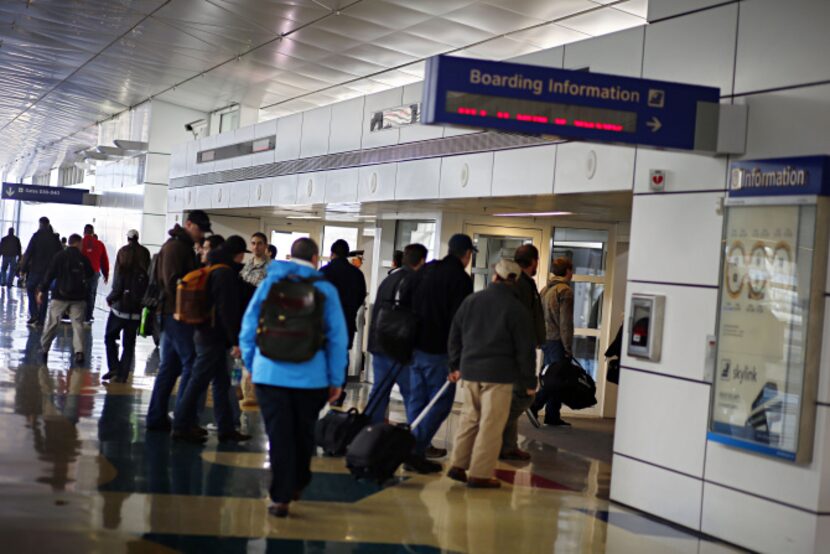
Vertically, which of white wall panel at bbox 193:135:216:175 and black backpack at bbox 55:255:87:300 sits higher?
white wall panel at bbox 193:135:216:175

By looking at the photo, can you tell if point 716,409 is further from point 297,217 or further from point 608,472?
point 297,217

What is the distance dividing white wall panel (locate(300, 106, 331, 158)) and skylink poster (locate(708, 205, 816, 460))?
8.09m

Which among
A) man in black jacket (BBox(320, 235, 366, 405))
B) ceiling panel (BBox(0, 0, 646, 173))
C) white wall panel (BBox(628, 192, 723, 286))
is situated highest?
ceiling panel (BBox(0, 0, 646, 173))

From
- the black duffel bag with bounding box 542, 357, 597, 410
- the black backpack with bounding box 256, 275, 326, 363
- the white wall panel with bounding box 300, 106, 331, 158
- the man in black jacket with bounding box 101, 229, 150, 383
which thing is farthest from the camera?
the white wall panel with bounding box 300, 106, 331, 158

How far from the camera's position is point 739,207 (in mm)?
6742

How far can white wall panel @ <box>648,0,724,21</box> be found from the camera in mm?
7250

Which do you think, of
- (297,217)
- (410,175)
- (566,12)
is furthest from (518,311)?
(297,217)

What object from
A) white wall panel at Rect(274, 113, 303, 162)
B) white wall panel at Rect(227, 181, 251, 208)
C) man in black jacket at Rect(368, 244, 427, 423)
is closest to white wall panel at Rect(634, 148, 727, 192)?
man in black jacket at Rect(368, 244, 427, 423)

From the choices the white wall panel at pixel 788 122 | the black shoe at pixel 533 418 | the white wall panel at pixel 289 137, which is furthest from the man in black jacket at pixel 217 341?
the white wall panel at pixel 289 137

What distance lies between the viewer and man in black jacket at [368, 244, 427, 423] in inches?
328

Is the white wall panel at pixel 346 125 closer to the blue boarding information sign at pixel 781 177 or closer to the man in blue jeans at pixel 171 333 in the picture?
the man in blue jeans at pixel 171 333

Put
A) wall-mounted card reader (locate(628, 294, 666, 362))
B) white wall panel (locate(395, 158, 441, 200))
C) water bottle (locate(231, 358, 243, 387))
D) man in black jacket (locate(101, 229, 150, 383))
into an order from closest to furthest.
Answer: wall-mounted card reader (locate(628, 294, 666, 362)) < white wall panel (locate(395, 158, 441, 200)) < man in black jacket (locate(101, 229, 150, 383)) < water bottle (locate(231, 358, 243, 387))

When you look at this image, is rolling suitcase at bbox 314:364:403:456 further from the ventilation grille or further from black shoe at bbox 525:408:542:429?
black shoe at bbox 525:408:542:429

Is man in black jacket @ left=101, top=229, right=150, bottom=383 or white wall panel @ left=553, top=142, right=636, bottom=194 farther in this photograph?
man in black jacket @ left=101, top=229, right=150, bottom=383
